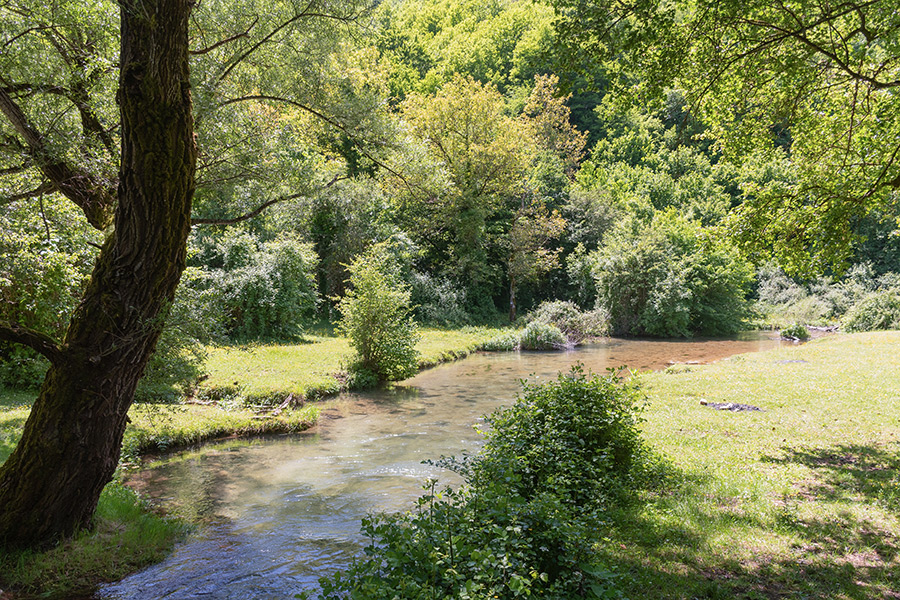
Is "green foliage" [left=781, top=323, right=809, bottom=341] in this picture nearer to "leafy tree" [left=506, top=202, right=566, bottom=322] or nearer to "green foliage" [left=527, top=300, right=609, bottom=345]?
"green foliage" [left=527, top=300, right=609, bottom=345]

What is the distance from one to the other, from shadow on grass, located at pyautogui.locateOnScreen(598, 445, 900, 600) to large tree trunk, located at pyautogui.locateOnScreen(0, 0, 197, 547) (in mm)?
4365

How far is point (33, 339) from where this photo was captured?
420cm

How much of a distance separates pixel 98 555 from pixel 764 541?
19.3ft

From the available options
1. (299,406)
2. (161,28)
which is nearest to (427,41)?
(299,406)

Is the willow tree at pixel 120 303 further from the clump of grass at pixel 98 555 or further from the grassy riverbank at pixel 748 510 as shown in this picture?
the grassy riverbank at pixel 748 510

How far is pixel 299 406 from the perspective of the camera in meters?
11.7

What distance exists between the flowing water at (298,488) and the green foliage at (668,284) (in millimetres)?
14991

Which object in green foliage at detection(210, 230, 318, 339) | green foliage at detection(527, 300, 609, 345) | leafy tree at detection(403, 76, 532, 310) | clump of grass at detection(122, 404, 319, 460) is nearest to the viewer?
clump of grass at detection(122, 404, 319, 460)

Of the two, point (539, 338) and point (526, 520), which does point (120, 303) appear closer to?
point (526, 520)

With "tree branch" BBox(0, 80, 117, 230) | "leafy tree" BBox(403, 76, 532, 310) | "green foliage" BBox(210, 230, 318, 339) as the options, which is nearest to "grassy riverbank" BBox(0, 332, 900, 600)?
"tree branch" BBox(0, 80, 117, 230)

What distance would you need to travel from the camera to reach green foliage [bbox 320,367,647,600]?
3027mm

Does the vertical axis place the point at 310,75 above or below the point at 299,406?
above

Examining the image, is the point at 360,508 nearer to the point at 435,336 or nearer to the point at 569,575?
the point at 569,575

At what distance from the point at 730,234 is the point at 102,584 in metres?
9.30
